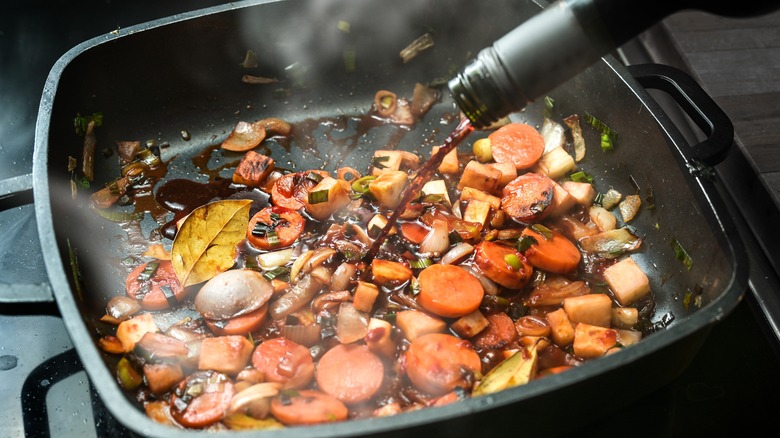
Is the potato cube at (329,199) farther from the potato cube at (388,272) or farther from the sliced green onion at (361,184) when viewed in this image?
the potato cube at (388,272)

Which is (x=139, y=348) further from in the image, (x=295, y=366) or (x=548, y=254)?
(x=548, y=254)

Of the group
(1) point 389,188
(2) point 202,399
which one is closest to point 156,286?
(2) point 202,399

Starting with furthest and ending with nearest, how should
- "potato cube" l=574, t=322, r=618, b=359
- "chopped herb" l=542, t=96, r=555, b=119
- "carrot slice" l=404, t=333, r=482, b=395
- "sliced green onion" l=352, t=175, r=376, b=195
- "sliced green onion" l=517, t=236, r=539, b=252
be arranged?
"chopped herb" l=542, t=96, r=555, b=119 → "sliced green onion" l=352, t=175, r=376, b=195 → "sliced green onion" l=517, t=236, r=539, b=252 → "potato cube" l=574, t=322, r=618, b=359 → "carrot slice" l=404, t=333, r=482, b=395

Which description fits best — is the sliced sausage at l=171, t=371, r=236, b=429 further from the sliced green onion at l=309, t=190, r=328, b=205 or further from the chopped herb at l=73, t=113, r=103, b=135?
the chopped herb at l=73, t=113, r=103, b=135

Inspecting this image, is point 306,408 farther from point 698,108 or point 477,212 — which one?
point 698,108

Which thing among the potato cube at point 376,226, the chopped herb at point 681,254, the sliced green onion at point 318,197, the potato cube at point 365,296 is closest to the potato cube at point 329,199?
the sliced green onion at point 318,197

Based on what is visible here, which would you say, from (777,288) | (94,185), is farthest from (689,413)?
(94,185)

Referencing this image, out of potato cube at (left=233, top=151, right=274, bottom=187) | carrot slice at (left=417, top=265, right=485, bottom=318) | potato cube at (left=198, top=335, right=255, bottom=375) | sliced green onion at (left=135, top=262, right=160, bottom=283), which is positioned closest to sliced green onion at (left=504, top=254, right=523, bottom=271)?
carrot slice at (left=417, top=265, right=485, bottom=318)
